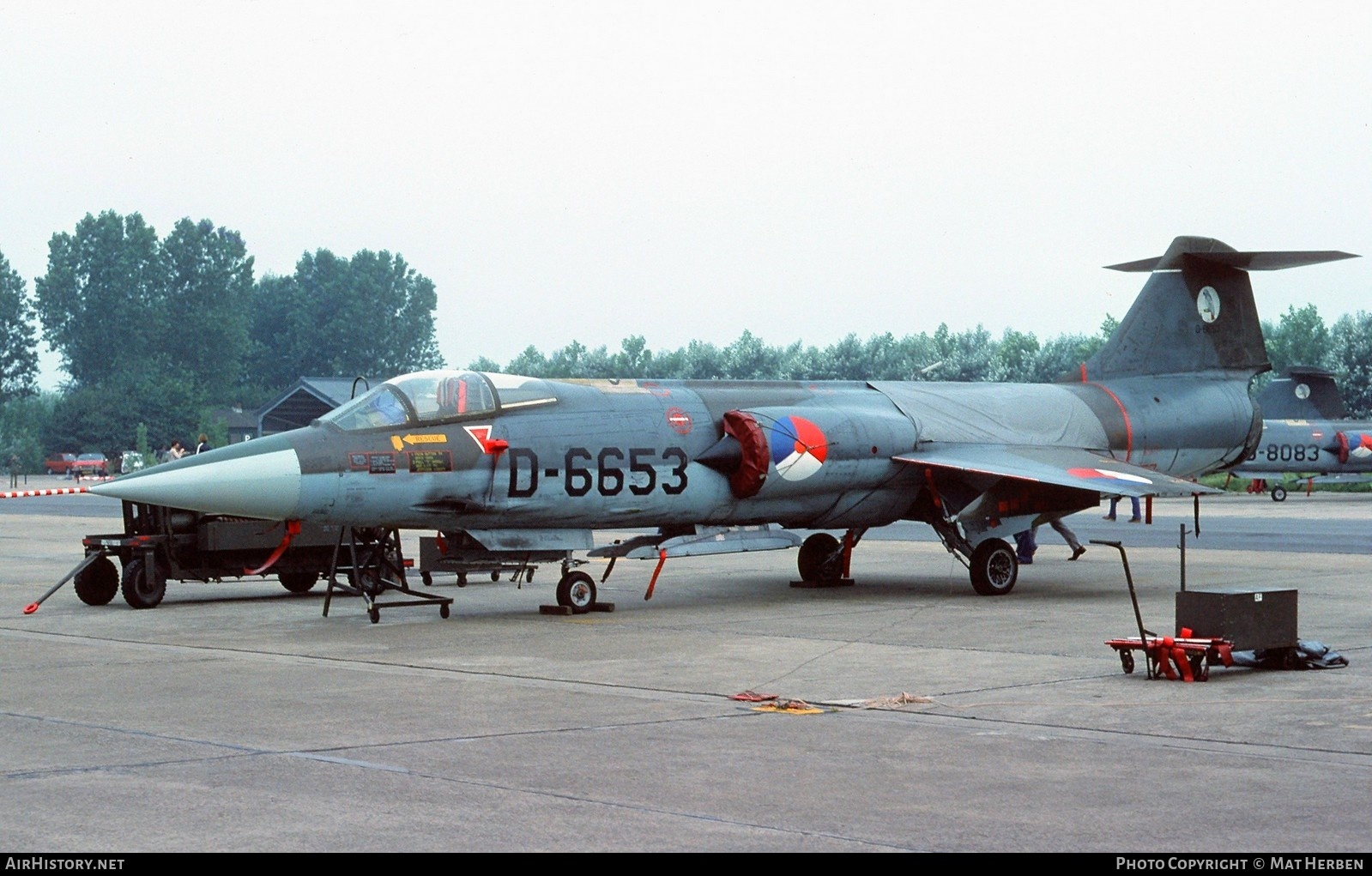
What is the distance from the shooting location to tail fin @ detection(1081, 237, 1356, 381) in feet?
73.4

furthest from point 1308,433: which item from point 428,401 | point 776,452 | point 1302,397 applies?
point 428,401

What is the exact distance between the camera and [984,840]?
642 cm

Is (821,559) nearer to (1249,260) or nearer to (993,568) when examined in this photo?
(993,568)

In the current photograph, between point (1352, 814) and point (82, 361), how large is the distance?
440ft

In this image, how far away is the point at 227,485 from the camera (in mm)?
14836

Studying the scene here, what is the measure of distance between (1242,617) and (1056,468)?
730 centimetres

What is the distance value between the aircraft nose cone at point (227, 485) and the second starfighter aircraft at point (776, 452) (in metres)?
0.02

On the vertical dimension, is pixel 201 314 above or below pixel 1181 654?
above

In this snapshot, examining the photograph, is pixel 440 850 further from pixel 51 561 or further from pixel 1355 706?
pixel 51 561

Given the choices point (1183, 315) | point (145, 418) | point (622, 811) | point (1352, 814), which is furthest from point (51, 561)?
point (145, 418)

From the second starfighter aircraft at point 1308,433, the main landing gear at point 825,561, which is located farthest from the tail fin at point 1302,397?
the main landing gear at point 825,561

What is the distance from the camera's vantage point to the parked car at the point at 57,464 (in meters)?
104

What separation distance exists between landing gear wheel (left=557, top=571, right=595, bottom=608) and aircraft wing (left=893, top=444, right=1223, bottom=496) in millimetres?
4327

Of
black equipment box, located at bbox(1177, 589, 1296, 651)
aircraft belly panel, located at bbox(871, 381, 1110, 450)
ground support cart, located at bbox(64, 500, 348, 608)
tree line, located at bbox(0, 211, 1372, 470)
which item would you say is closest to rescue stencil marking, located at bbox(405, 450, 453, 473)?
ground support cart, located at bbox(64, 500, 348, 608)
